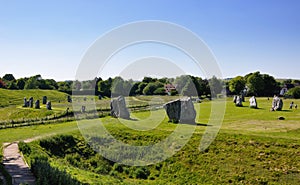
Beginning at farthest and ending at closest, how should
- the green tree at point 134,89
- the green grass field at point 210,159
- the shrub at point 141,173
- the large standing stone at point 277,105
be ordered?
the green tree at point 134,89, the large standing stone at point 277,105, the shrub at point 141,173, the green grass field at point 210,159

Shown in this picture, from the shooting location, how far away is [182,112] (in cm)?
3228

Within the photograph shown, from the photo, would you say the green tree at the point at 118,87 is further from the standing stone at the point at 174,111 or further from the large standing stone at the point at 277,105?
the large standing stone at the point at 277,105

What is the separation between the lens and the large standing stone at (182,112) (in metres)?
32.2

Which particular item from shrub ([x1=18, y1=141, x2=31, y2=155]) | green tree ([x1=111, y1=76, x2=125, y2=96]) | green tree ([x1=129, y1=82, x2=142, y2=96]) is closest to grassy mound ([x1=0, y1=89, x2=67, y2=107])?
green tree ([x1=129, y1=82, x2=142, y2=96])

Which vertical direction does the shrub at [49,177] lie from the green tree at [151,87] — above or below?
below

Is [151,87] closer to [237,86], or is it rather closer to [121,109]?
[237,86]

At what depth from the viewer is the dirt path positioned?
14.0m

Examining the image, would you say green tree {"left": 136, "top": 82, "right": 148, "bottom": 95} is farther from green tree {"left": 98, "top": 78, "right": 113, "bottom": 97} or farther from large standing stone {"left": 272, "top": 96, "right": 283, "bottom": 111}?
large standing stone {"left": 272, "top": 96, "right": 283, "bottom": 111}

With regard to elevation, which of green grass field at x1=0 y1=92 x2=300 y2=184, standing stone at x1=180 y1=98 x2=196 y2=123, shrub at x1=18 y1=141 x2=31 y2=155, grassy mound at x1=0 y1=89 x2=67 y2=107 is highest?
grassy mound at x1=0 y1=89 x2=67 y2=107

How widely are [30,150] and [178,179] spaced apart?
9905 millimetres

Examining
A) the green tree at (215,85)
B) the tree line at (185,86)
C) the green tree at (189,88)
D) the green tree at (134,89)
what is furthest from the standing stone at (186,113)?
the green tree at (215,85)

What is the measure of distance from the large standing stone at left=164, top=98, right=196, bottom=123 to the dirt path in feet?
54.6

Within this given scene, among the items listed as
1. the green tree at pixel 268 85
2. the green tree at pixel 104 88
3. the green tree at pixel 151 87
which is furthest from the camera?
the green tree at pixel 104 88

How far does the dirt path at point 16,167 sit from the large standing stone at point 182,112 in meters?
16.7
